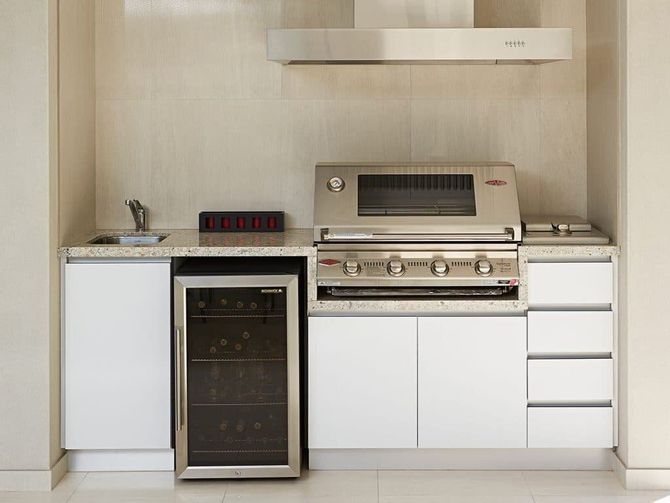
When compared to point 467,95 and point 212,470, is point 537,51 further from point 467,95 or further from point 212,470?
point 212,470

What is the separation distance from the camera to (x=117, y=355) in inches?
146

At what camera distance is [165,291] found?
3.69 m

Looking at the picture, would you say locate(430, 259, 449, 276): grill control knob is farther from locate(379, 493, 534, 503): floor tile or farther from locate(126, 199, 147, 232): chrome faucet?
locate(126, 199, 147, 232): chrome faucet

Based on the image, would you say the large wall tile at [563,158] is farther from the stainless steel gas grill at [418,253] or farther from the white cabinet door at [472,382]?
the white cabinet door at [472,382]

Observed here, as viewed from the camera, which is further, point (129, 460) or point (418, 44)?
point (129, 460)

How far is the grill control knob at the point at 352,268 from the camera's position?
3.66 m

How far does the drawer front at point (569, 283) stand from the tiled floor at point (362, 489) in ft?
2.10

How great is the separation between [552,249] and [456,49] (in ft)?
2.57

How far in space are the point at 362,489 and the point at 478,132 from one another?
155cm

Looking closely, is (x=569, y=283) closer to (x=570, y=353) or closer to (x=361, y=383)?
(x=570, y=353)

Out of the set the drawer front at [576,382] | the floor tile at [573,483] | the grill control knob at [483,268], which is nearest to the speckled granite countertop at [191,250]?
the grill control knob at [483,268]
